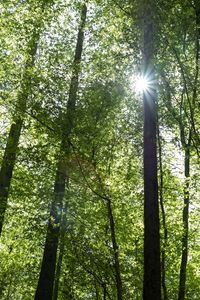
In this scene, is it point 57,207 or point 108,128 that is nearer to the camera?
point 108,128

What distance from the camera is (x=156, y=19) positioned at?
948 centimetres

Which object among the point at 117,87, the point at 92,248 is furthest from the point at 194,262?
the point at 117,87

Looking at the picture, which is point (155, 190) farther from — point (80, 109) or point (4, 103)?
point (4, 103)

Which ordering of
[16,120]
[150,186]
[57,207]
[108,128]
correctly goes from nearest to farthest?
[150,186], [108,128], [16,120], [57,207]

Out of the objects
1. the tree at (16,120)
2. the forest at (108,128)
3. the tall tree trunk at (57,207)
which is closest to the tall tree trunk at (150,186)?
the forest at (108,128)

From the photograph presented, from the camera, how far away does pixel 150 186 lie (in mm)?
7812

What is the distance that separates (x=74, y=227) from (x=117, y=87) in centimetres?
486

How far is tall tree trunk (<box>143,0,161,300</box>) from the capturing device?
6969 mm

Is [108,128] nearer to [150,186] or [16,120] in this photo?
[16,120]

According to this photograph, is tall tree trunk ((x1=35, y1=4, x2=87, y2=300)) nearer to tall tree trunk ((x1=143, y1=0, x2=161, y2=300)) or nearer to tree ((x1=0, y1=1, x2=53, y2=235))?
tree ((x1=0, y1=1, x2=53, y2=235))

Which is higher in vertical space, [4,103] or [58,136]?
[4,103]

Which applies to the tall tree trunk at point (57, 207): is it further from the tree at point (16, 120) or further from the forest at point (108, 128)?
the tree at point (16, 120)

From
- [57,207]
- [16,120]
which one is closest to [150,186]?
[57,207]

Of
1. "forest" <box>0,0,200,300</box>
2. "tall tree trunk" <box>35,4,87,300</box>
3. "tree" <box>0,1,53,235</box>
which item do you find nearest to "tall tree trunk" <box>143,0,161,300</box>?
"forest" <box>0,0,200,300</box>
